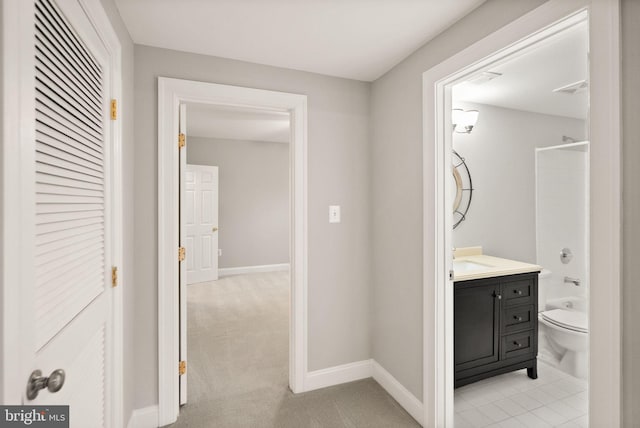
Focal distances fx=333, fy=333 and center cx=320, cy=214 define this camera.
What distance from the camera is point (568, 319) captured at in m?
2.89

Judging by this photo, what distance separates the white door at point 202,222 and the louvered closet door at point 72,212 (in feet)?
14.2

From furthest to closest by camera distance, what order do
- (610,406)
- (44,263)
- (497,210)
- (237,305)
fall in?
(237,305) → (497,210) → (610,406) → (44,263)

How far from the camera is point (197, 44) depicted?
80.0 inches

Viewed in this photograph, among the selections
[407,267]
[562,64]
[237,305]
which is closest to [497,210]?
[562,64]

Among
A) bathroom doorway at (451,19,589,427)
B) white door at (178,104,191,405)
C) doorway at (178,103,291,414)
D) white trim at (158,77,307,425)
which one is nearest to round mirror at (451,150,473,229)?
bathroom doorway at (451,19,589,427)

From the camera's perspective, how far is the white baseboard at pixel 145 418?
200 centimetres

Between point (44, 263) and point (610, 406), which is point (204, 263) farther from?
point (610, 406)

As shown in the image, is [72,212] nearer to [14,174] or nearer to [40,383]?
[14,174]

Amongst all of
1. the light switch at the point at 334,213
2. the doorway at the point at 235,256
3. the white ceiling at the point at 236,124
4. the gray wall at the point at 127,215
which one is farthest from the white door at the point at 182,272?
the white ceiling at the point at 236,124

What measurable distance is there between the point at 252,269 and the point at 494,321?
15.9 feet

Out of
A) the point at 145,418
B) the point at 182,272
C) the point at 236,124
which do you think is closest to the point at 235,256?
the point at 236,124

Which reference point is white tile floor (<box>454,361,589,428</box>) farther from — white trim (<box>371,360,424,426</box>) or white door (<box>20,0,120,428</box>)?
white door (<box>20,0,120,428</box>)

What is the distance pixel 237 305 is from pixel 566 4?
4.30 metres

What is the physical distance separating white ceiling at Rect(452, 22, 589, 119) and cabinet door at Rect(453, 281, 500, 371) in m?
1.50
